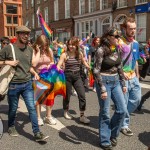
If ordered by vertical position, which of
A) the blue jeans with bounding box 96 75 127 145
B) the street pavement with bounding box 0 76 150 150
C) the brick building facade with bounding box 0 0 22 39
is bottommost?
the street pavement with bounding box 0 76 150 150

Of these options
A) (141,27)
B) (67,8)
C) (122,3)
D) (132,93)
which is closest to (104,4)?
(122,3)

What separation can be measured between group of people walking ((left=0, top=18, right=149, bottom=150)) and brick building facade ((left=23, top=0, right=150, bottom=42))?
10.9m

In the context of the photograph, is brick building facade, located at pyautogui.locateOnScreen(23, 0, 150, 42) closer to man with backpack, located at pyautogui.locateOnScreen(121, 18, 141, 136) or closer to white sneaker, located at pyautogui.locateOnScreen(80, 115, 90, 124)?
white sneaker, located at pyautogui.locateOnScreen(80, 115, 90, 124)

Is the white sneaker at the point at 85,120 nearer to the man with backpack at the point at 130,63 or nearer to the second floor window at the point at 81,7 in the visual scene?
the man with backpack at the point at 130,63

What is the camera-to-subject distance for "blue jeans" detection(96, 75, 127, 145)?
371cm

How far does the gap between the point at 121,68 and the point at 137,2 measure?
1739 cm

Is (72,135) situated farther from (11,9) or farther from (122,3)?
(11,9)

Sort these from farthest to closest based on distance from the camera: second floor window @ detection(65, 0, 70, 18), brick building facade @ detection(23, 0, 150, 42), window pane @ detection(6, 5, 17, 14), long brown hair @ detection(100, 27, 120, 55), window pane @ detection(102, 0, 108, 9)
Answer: window pane @ detection(6, 5, 17, 14)
second floor window @ detection(65, 0, 70, 18)
window pane @ detection(102, 0, 108, 9)
brick building facade @ detection(23, 0, 150, 42)
long brown hair @ detection(100, 27, 120, 55)

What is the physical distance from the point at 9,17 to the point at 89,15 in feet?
160

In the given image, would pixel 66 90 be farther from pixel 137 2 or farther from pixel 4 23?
pixel 4 23

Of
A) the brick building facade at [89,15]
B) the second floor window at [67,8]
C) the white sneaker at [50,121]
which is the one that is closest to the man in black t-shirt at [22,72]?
the white sneaker at [50,121]

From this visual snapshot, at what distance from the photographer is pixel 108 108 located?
3736 millimetres

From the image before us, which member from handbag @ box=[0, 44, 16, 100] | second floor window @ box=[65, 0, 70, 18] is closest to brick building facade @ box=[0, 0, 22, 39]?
second floor window @ box=[65, 0, 70, 18]

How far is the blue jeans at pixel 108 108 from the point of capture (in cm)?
371
